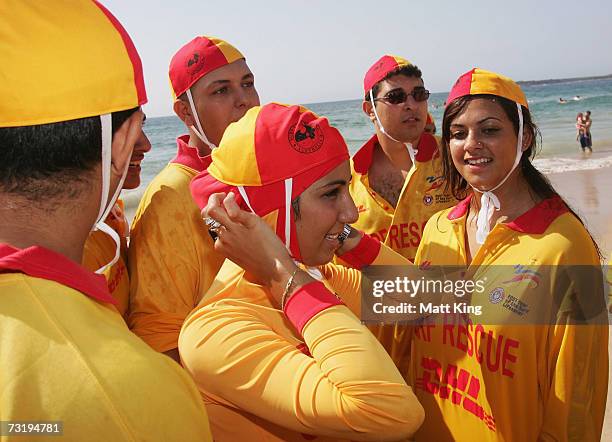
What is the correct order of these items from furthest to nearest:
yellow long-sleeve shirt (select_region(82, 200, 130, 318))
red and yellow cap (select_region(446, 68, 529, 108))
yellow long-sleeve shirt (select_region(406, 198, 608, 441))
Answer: red and yellow cap (select_region(446, 68, 529, 108))
yellow long-sleeve shirt (select_region(82, 200, 130, 318))
yellow long-sleeve shirt (select_region(406, 198, 608, 441))

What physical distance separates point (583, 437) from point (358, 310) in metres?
1.15

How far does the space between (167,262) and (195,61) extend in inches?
59.7

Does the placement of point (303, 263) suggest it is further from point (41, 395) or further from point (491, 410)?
point (41, 395)

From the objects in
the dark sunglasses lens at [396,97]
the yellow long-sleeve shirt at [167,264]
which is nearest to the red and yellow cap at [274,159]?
the yellow long-sleeve shirt at [167,264]

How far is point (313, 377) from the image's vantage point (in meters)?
1.64

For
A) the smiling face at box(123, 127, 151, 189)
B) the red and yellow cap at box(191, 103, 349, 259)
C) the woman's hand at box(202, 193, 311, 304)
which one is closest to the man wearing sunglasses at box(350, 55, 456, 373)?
the smiling face at box(123, 127, 151, 189)

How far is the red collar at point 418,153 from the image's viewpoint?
4672 millimetres

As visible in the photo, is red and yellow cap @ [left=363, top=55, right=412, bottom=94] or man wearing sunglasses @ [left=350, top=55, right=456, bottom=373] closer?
man wearing sunglasses @ [left=350, top=55, right=456, bottom=373]

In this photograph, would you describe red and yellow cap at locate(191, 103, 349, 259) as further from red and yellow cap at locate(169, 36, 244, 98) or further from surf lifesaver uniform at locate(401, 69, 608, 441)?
red and yellow cap at locate(169, 36, 244, 98)

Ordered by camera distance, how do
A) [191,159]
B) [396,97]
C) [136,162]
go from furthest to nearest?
[396,97] < [191,159] < [136,162]

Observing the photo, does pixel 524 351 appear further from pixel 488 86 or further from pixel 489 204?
pixel 488 86

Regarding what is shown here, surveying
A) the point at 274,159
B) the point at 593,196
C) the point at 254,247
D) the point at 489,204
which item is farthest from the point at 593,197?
the point at 254,247

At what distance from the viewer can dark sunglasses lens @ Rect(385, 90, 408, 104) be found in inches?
202

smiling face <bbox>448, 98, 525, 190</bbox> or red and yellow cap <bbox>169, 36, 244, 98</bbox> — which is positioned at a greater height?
red and yellow cap <bbox>169, 36, 244, 98</bbox>
